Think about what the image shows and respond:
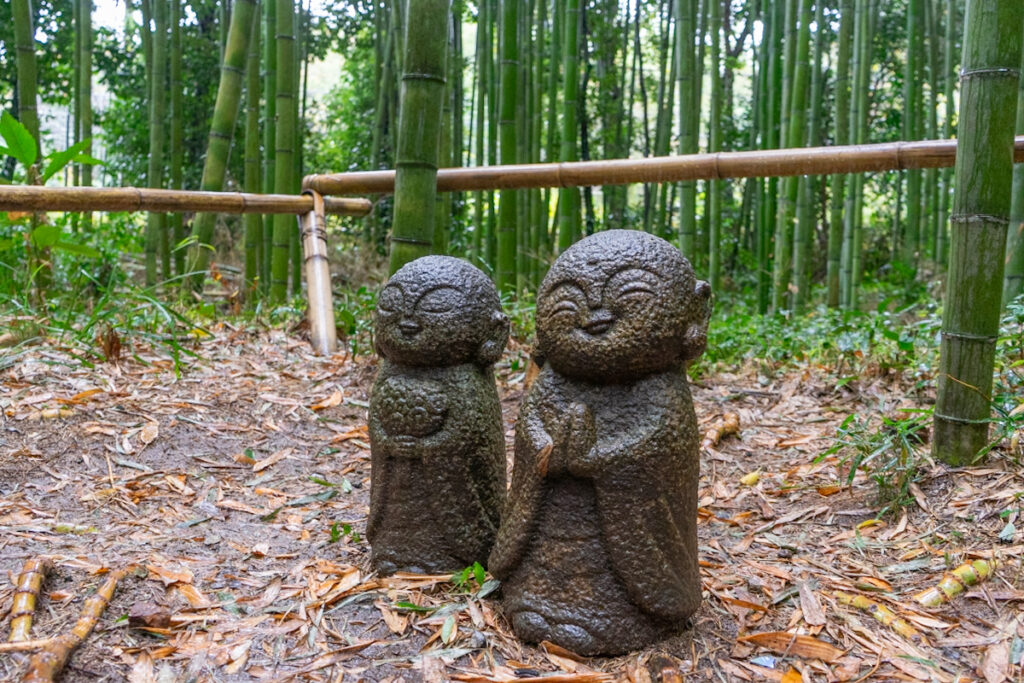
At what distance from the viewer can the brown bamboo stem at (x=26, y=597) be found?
1906 millimetres

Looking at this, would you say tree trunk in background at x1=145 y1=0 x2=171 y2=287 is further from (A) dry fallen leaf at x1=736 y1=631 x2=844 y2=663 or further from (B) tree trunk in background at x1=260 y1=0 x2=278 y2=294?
(A) dry fallen leaf at x1=736 y1=631 x2=844 y2=663

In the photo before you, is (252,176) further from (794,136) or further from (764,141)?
(764,141)

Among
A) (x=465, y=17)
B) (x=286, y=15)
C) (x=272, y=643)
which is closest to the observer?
(x=272, y=643)

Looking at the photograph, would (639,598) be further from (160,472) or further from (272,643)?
(160,472)

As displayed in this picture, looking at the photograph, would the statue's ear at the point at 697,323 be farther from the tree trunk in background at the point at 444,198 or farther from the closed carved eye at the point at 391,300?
the tree trunk in background at the point at 444,198

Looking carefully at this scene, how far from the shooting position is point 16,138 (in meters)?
3.79

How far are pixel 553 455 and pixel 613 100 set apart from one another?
8102 mm

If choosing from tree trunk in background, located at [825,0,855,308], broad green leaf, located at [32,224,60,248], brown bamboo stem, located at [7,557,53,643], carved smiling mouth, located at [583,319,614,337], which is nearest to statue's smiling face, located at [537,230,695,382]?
carved smiling mouth, located at [583,319,614,337]

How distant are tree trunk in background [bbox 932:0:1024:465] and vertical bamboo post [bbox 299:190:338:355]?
2774 millimetres

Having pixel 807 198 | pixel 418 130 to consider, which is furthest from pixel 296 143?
pixel 418 130

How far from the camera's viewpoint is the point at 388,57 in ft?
24.1

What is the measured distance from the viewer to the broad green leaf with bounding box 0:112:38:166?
3.78 meters

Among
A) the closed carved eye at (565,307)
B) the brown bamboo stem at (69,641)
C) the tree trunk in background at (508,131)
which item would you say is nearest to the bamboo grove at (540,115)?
the tree trunk in background at (508,131)

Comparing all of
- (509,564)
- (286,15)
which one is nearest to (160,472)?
(509,564)
